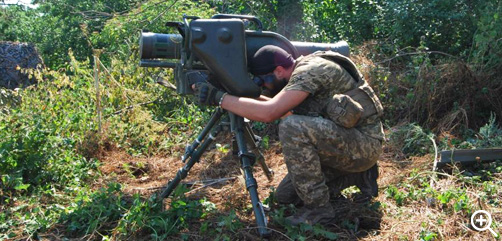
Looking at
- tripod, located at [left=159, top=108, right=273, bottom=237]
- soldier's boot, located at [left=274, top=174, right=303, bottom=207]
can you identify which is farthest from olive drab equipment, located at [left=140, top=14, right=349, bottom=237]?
soldier's boot, located at [left=274, top=174, right=303, bottom=207]

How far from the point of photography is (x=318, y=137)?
10.4 feet

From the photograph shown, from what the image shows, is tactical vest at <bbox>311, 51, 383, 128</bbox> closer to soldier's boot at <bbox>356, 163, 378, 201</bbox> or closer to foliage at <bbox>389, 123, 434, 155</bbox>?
soldier's boot at <bbox>356, 163, 378, 201</bbox>

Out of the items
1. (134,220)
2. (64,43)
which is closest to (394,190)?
(134,220)

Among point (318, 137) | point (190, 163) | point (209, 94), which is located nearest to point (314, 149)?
point (318, 137)

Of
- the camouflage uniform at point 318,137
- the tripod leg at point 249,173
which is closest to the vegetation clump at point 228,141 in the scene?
the tripod leg at point 249,173

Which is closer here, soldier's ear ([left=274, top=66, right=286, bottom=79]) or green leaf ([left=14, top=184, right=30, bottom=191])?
soldier's ear ([left=274, top=66, right=286, bottom=79])

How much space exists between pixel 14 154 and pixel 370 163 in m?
2.56

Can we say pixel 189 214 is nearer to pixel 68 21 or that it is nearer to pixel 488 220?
pixel 488 220

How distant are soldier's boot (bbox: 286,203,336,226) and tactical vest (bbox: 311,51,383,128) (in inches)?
20.7

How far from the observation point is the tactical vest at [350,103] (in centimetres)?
315

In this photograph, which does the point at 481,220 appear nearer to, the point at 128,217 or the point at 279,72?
the point at 279,72

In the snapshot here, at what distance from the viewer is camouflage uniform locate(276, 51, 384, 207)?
3148 mm

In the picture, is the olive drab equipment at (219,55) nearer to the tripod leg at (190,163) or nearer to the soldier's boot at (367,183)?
the tripod leg at (190,163)

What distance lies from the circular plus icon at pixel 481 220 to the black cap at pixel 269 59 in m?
1.45
